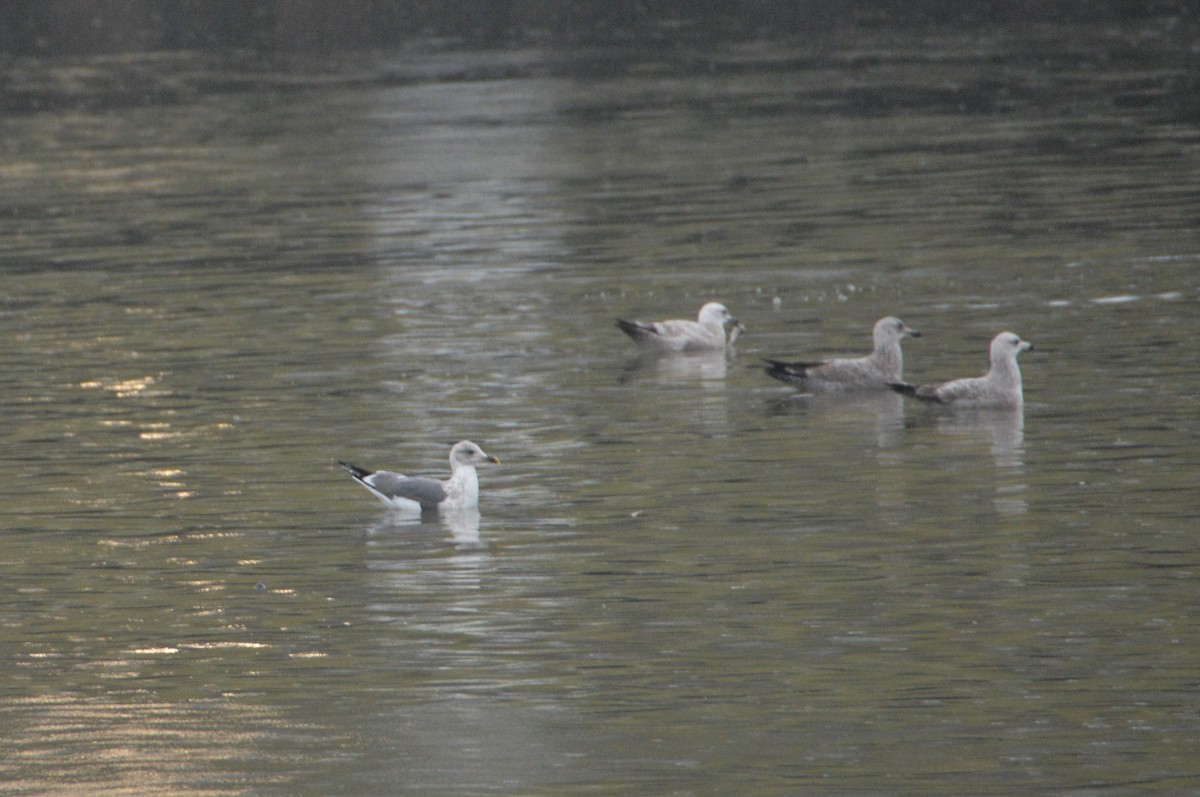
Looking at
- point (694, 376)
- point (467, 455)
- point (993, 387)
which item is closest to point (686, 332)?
point (694, 376)

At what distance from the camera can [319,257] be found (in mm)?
31266

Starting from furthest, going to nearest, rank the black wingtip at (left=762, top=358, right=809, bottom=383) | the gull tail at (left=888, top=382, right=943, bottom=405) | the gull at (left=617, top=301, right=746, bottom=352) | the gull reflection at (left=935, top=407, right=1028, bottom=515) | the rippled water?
the gull at (left=617, top=301, right=746, bottom=352), the black wingtip at (left=762, top=358, right=809, bottom=383), the gull tail at (left=888, top=382, right=943, bottom=405), the gull reflection at (left=935, top=407, right=1028, bottom=515), the rippled water

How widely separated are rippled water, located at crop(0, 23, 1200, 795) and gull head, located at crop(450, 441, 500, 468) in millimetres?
402

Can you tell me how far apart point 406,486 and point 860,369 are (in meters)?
5.66

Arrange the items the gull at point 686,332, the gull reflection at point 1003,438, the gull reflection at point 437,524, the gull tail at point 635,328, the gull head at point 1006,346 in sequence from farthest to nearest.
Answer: the gull at point 686,332
the gull tail at point 635,328
the gull head at point 1006,346
the gull reflection at point 1003,438
the gull reflection at point 437,524

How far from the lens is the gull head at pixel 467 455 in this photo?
16.3 m

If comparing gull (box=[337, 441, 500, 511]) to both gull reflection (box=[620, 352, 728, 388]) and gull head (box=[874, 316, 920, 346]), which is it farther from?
gull reflection (box=[620, 352, 728, 388])

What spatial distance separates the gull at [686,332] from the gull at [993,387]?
351 cm

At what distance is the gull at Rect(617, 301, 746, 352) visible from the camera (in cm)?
2278

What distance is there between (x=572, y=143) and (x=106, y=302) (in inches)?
705

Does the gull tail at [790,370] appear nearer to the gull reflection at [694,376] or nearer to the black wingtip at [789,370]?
the black wingtip at [789,370]

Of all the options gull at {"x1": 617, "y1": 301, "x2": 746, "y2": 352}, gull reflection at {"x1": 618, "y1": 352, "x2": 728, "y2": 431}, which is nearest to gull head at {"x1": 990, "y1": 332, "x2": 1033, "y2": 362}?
gull reflection at {"x1": 618, "y1": 352, "x2": 728, "y2": 431}

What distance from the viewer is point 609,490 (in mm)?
17078

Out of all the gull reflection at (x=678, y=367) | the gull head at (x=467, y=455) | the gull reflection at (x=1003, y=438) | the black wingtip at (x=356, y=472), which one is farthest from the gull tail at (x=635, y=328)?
the black wingtip at (x=356, y=472)
